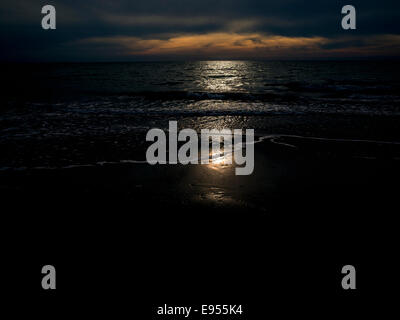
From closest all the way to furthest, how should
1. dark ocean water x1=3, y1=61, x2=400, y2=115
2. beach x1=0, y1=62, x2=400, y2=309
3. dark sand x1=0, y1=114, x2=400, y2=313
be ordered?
dark sand x1=0, y1=114, x2=400, y2=313 → beach x1=0, y1=62, x2=400, y2=309 → dark ocean water x1=3, y1=61, x2=400, y2=115

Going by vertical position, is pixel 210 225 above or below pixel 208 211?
below

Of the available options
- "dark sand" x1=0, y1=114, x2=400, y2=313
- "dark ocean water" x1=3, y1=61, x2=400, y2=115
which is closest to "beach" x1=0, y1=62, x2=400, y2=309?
"dark sand" x1=0, y1=114, x2=400, y2=313

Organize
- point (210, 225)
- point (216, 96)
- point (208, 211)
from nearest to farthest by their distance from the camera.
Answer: point (210, 225)
point (208, 211)
point (216, 96)

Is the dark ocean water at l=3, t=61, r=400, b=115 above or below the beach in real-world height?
above

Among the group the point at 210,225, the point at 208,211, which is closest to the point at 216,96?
the point at 208,211

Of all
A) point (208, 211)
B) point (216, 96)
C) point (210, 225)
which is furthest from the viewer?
point (216, 96)

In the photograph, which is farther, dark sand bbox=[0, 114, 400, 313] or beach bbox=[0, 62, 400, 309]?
beach bbox=[0, 62, 400, 309]

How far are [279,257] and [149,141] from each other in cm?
675

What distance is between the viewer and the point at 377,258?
140 inches

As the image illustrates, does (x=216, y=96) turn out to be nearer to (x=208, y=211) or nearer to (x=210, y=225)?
→ (x=208, y=211)

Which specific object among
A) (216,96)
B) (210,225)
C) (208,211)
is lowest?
(210,225)

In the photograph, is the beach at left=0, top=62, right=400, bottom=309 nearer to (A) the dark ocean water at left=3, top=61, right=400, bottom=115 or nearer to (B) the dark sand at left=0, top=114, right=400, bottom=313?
(B) the dark sand at left=0, top=114, right=400, bottom=313

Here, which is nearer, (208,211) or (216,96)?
(208,211)
